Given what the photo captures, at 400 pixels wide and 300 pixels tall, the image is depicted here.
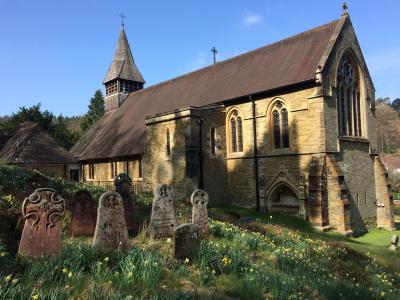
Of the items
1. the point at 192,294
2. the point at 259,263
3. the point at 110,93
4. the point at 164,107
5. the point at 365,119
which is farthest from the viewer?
the point at 110,93

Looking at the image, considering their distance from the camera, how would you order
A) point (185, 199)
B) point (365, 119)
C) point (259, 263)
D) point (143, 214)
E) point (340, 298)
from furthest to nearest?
point (365, 119) < point (185, 199) < point (143, 214) < point (259, 263) < point (340, 298)

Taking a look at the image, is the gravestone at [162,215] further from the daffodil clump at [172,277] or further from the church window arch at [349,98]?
the church window arch at [349,98]

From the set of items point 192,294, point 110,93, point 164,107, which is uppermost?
point 110,93

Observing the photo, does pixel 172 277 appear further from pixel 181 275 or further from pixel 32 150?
pixel 32 150

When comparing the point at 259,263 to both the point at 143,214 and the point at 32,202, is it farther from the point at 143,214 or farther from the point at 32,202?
the point at 143,214

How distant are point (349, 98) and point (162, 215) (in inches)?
626

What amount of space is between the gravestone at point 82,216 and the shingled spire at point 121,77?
89.9 ft

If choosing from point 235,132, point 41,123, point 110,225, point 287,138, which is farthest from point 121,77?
point 110,225

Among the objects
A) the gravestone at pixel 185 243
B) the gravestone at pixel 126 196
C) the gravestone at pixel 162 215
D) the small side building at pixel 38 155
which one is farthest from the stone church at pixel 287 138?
the gravestone at pixel 185 243

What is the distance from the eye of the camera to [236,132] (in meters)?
22.2

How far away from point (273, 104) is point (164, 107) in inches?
384

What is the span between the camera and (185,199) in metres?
20.0

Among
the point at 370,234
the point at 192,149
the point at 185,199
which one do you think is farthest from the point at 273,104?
the point at 370,234

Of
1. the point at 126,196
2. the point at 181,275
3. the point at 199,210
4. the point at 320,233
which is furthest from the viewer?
the point at 320,233
